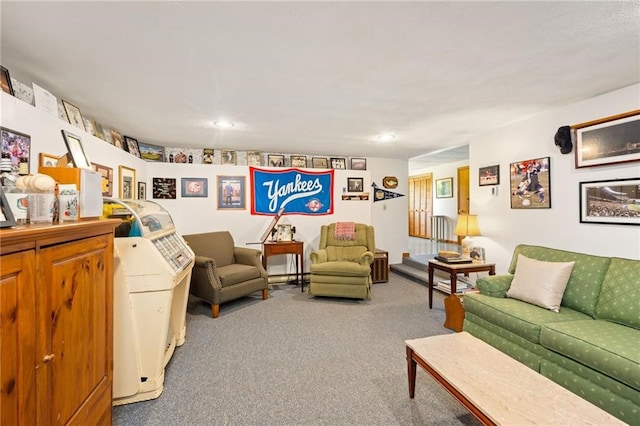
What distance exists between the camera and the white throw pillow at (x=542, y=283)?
225cm

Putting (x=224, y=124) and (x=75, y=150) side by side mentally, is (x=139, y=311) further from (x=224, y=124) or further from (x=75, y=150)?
(x=224, y=124)

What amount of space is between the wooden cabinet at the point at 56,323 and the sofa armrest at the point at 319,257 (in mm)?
2733

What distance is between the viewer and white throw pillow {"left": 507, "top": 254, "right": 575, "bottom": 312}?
225cm

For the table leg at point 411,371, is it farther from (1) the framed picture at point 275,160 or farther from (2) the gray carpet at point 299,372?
(1) the framed picture at point 275,160

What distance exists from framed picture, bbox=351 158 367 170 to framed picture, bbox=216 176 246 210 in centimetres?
213

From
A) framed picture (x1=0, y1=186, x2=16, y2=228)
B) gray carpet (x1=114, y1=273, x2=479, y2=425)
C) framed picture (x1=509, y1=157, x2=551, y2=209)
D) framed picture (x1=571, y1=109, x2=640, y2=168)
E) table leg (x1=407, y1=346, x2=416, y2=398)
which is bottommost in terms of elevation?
gray carpet (x1=114, y1=273, x2=479, y2=425)

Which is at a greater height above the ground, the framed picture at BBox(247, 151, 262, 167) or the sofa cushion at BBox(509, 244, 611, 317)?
the framed picture at BBox(247, 151, 262, 167)

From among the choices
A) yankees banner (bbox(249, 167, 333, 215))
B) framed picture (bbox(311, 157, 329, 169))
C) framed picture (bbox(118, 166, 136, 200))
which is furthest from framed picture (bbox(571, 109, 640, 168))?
framed picture (bbox(118, 166, 136, 200))

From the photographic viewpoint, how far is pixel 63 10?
1.44 meters

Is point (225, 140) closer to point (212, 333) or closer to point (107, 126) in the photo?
point (107, 126)

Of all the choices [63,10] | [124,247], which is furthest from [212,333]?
[63,10]

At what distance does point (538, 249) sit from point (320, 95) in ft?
8.23

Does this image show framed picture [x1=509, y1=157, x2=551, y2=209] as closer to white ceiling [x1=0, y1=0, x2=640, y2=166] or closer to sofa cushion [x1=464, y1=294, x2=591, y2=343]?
white ceiling [x1=0, y1=0, x2=640, y2=166]

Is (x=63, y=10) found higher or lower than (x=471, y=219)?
higher
